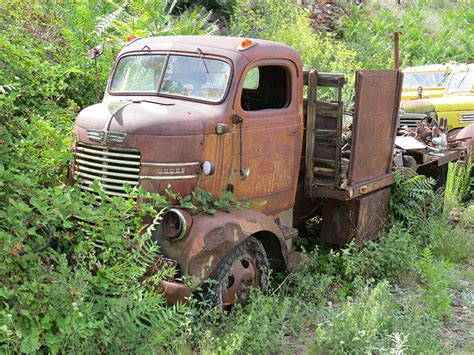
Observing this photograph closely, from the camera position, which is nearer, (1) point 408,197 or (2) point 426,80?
(1) point 408,197

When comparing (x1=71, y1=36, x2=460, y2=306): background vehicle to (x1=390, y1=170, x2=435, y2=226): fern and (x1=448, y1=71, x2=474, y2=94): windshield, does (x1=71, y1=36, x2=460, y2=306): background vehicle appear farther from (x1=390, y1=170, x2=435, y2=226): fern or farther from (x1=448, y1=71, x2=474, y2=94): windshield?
(x1=448, y1=71, x2=474, y2=94): windshield

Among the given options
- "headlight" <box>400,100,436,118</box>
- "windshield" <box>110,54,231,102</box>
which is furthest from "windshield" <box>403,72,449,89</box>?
"windshield" <box>110,54,231,102</box>

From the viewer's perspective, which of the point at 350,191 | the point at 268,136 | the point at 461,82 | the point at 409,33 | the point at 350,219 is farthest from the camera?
the point at 409,33

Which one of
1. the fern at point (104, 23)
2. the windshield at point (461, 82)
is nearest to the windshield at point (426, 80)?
the windshield at point (461, 82)

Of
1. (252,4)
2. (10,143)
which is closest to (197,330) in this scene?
(10,143)

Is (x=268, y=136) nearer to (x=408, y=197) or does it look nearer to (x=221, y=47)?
(x=221, y=47)

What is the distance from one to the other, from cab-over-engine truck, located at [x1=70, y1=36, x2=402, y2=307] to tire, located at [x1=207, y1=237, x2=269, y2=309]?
1 centimetres

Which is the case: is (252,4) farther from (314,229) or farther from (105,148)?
(105,148)

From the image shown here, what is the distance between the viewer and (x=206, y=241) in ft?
14.8

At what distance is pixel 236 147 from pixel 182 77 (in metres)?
0.79

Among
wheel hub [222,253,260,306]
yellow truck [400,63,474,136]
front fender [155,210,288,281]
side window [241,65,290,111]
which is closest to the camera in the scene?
front fender [155,210,288,281]

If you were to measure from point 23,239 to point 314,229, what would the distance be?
4.00m

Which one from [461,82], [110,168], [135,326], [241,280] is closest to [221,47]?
[110,168]

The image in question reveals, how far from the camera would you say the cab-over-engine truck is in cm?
471
